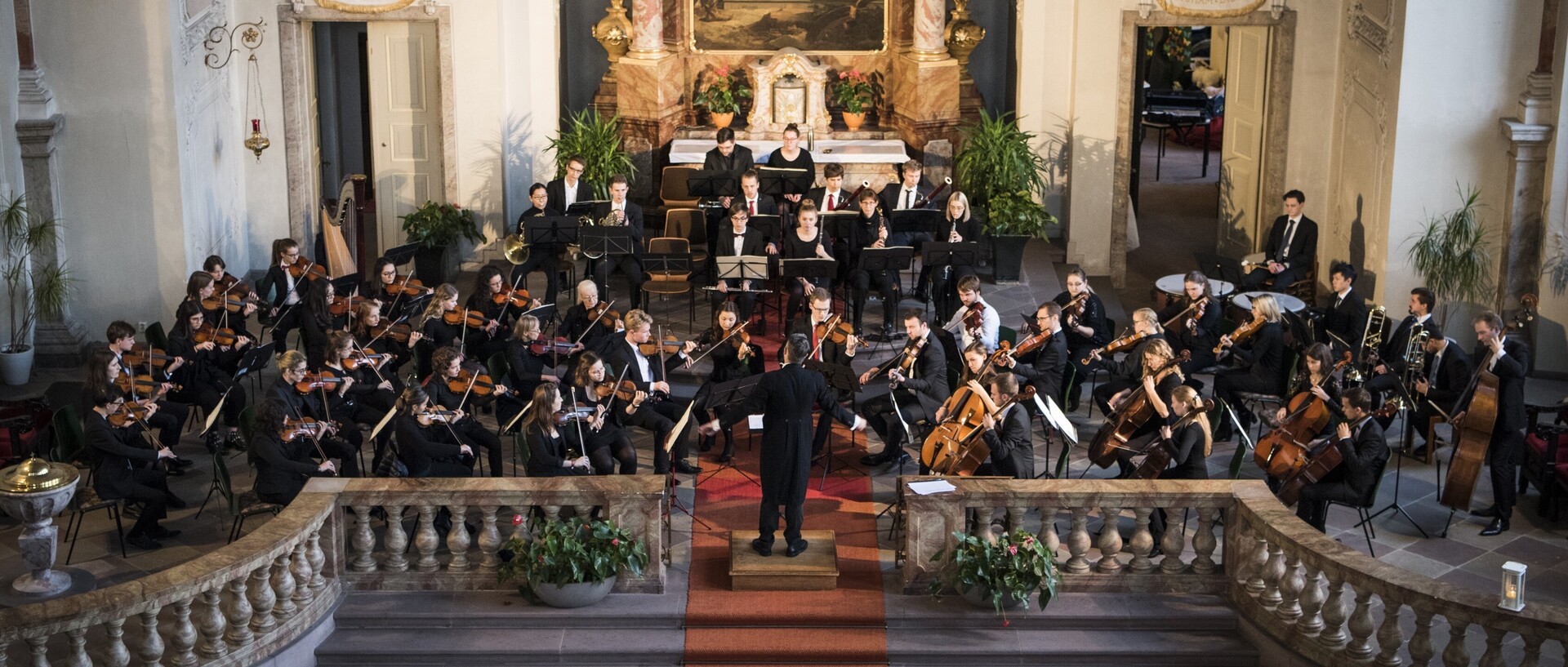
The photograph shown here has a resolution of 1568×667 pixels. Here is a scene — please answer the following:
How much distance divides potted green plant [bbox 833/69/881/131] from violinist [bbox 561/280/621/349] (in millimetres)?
6072

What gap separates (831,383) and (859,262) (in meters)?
3.14

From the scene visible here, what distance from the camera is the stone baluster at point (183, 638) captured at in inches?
343

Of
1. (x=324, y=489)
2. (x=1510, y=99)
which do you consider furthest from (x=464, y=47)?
(x=1510, y=99)

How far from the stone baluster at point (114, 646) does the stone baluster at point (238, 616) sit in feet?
1.89

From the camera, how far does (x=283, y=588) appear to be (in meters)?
9.30

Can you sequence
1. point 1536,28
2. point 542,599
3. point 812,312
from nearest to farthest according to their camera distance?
point 542,599
point 812,312
point 1536,28

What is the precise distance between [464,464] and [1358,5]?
30.7ft

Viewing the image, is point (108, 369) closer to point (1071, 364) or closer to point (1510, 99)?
point (1071, 364)

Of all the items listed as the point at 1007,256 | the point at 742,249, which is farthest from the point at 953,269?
the point at 742,249

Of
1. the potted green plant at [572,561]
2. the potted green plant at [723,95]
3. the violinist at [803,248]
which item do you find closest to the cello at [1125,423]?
the potted green plant at [572,561]

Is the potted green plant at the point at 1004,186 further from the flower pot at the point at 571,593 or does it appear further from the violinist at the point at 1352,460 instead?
the flower pot at the point at 571,593

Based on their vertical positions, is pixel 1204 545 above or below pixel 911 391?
below

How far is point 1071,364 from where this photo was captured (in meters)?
12.8

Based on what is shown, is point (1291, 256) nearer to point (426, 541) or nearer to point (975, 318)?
point (975, 318)
